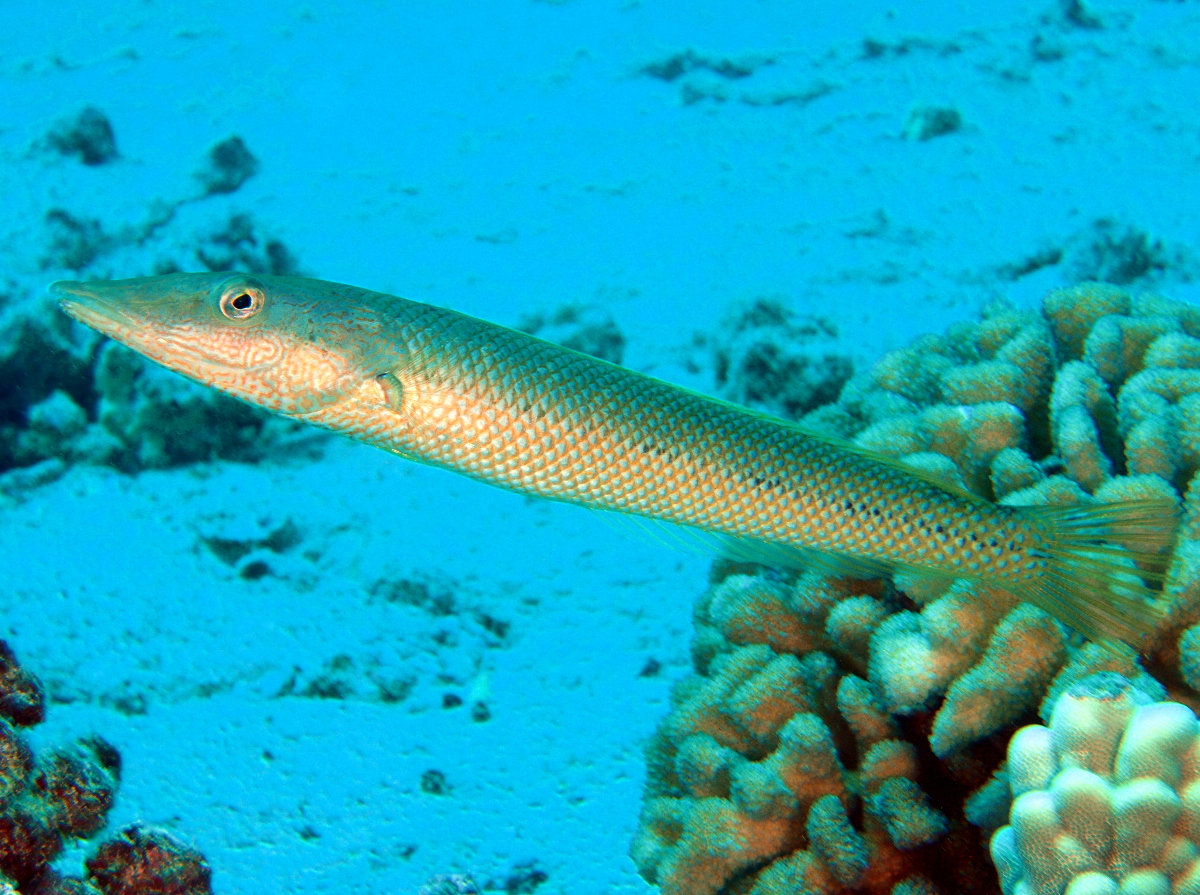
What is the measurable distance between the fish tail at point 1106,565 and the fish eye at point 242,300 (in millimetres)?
3004

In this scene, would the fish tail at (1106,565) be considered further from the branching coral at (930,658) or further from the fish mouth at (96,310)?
the fish mouth at (96,310)

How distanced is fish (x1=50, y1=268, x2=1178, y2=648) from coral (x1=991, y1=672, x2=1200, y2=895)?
29.2 inches

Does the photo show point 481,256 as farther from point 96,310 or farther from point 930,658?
point 930,658

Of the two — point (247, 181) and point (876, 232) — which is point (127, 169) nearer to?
point (247, 181)

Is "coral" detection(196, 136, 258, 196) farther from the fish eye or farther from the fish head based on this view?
the fish eye

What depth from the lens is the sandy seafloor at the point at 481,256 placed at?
184 inches

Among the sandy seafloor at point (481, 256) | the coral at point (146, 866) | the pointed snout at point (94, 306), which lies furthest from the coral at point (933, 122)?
the coral at point (146, 866)

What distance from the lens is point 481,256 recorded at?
891cm

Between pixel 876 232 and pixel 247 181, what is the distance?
8476 millimetres

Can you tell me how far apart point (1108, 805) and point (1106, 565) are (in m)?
0.99

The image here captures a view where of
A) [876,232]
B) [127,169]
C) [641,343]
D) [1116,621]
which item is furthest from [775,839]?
[127,169]

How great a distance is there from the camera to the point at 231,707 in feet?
16.5

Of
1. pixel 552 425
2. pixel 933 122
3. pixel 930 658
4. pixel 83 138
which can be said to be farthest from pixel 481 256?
pixel 930 658

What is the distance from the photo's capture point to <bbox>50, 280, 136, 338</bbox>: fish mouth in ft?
8.77
